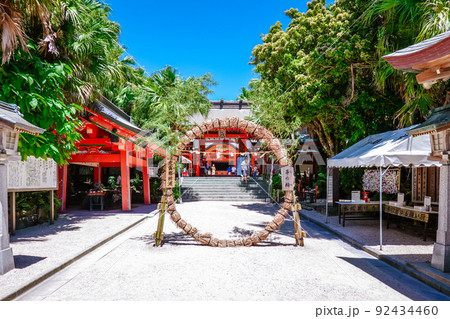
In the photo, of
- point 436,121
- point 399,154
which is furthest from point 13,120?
point 399,154

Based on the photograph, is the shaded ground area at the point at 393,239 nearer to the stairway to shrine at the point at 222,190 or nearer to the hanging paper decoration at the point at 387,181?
the hanging paper decoration at the point at 387,181

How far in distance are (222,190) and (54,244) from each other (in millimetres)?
13212

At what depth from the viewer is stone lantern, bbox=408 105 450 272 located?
4.84 meters

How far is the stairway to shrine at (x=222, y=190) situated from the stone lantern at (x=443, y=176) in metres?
12.3

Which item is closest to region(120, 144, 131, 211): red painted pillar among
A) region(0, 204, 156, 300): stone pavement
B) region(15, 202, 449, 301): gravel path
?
region(0, 204, 156, 300): stone pavement

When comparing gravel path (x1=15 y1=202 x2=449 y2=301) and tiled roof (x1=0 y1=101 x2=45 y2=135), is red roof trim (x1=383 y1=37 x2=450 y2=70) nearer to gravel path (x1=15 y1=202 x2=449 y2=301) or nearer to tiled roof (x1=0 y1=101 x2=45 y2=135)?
gravel path (x1=15 y1=202 x2=449 y2=301)

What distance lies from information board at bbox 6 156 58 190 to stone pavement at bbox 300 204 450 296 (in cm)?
944

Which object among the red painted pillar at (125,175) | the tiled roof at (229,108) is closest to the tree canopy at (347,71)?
the red painted pillar at (125,175)

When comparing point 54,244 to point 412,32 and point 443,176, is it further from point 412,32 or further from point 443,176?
point 412,32

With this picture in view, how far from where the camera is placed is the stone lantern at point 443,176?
484 cm

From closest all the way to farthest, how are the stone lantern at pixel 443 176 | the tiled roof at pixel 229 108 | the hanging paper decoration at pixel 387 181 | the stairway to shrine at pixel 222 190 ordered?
the stone lantern at pixel 443 176
the hanging paper decoration at pixel 387 181
the stairway to shrine at pixel 222 190
the tiled roof at pixel 229 108

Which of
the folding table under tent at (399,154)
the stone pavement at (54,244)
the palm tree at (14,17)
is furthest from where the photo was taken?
the folding table under tent at (399,154)

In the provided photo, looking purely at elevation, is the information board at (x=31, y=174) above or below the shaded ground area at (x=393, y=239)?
above

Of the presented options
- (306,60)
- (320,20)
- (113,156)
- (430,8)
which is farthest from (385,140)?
(113,156)
